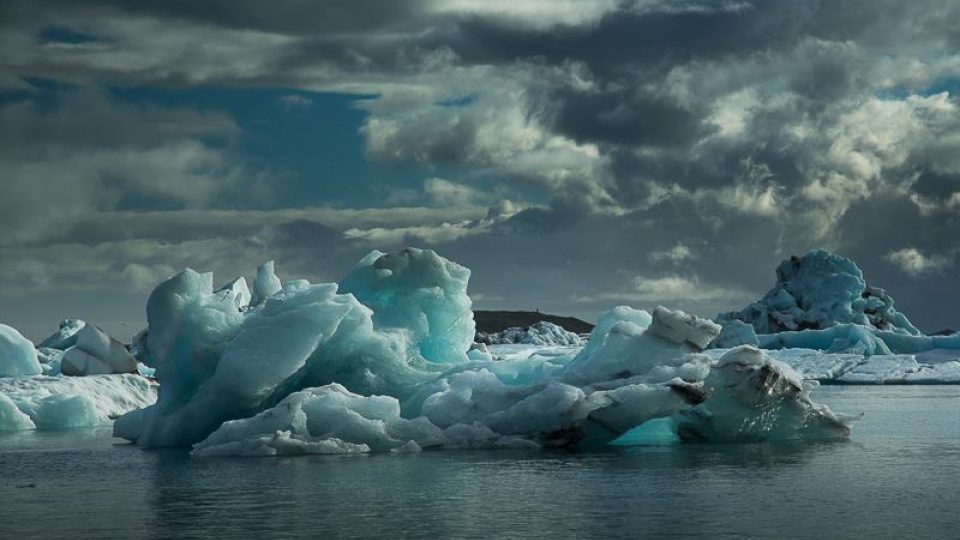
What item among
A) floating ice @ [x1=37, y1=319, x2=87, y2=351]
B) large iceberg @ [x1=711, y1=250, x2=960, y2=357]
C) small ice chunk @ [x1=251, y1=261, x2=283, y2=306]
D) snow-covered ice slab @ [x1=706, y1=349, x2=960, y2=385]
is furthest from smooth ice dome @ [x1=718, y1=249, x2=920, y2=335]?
small ice chunk @ [x1=251, y1=261, x2=283, y2=306]

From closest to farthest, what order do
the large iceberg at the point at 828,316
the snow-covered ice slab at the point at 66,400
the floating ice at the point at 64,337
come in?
the snow-covered ice slab at the point at 66,400 < the floating ice at the point at 64,337 < the large iceberg at the point at 828,316

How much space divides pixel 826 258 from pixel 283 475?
52.6 meters

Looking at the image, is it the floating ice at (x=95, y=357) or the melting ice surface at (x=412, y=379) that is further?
the floating ice at (x=95, y=357)

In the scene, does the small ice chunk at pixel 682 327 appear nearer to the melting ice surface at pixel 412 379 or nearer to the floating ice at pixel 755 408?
the melting ice surface at pixel 412 379

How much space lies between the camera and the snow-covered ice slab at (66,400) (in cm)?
2681

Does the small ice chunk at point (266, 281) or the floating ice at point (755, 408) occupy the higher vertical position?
the small ice chunk at point (266, 281)

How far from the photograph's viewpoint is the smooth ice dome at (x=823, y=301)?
61.3m

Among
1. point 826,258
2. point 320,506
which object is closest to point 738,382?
point 320,506

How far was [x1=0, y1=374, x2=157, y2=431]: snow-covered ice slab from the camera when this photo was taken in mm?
26814

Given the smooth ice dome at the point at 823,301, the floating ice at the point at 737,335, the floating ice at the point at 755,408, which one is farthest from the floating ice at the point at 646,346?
the smooth ice dome at the point at 823,301

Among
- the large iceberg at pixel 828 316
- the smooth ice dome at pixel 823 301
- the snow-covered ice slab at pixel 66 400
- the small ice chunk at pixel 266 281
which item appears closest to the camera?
the small ice chunk at pixel 266 281

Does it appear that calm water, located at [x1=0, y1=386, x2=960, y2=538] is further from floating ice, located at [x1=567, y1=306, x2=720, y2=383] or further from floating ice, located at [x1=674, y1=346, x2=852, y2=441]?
floating ice, located at [x1=567, y1=306, x2=720, y2=383]

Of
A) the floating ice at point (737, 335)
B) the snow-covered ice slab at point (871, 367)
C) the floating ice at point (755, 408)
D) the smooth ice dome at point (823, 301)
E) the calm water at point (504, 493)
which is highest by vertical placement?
the smooth ice dome at point (823, 301)

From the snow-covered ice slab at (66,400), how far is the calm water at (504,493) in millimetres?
9102
